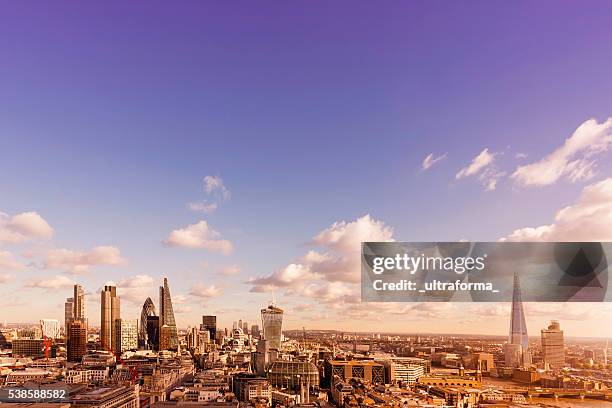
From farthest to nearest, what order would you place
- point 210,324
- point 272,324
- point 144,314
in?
1. point 210,324
2. point 144,314
3. point 272,324

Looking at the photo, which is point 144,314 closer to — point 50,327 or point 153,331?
point 153,331

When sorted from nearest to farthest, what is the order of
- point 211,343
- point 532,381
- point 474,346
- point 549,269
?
point 549,269
point 532,381
point 474,346
point 211,343

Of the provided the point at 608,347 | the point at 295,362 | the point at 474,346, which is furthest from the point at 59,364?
the point at 608,347

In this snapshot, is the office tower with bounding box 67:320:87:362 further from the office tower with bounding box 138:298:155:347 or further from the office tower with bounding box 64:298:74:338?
the office tower with bounding box 138:298:155:347

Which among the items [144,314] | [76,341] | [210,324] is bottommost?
[210,324]

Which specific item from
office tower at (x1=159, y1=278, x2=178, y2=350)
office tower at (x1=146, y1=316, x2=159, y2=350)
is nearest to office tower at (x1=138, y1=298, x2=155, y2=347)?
office tower at (x1=146, y1=316, x2=159, y2=350)

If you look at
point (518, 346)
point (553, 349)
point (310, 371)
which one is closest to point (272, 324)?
point (310, 371)

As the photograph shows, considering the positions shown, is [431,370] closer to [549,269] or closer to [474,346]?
[474,346]
